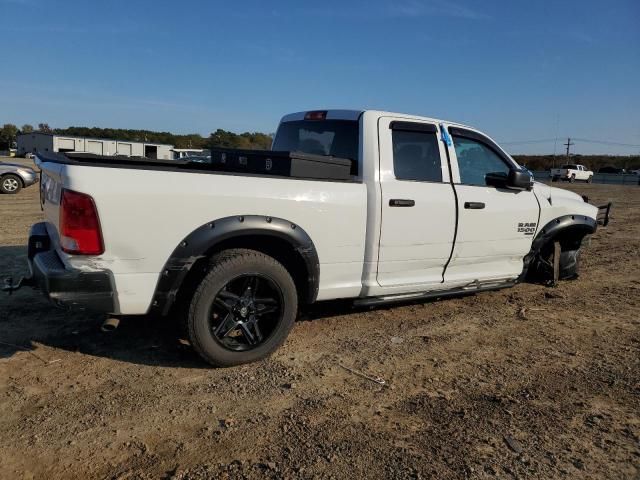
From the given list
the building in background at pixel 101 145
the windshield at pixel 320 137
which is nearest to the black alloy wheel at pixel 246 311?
the windshield at pixel 320 137

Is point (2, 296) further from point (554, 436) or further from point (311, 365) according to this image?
point (554, 436)

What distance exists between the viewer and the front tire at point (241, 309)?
3469 millimetres

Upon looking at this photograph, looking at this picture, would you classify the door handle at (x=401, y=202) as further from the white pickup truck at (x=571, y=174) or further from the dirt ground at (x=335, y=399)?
the white pickup truck at (x=571, y=174)

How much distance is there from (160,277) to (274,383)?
3.53 ft

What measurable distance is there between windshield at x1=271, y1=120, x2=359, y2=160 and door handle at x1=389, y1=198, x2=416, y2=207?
525 mm


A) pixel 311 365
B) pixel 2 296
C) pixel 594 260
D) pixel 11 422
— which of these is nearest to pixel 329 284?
pixel 311 365

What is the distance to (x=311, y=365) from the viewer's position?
3.84 m

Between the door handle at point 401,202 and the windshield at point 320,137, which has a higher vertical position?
the windshield at point 320,137

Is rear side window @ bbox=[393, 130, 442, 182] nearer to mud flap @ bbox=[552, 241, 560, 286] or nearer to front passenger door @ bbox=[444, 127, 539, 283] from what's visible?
front passenger door @ bbox=[444, 127, 539, 283]

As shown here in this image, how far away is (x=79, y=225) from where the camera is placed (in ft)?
10.0

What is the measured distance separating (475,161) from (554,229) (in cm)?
140

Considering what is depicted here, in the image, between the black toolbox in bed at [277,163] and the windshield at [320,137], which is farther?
the windshield at [320,137]

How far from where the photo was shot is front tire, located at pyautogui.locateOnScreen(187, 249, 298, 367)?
347 cm

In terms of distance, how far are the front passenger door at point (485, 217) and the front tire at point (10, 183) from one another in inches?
602
